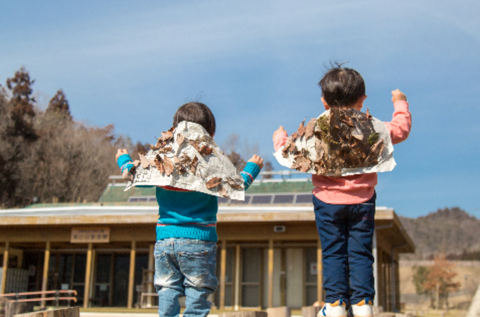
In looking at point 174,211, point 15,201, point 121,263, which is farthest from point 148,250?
point 15,201

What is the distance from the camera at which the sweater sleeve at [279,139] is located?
3.08 metres

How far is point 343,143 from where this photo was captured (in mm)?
2830

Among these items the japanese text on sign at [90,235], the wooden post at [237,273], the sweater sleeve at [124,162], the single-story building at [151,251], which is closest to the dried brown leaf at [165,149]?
the sweater sleeve at [124,162]

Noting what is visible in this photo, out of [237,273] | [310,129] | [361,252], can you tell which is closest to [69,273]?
[237,273]

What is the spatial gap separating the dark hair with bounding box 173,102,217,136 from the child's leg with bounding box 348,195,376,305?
3.69ft

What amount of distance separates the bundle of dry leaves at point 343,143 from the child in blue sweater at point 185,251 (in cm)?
57

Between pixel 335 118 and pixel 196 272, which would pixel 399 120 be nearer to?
pixel 335 118

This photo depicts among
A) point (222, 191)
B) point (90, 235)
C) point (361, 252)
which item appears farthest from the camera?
point (90, 235)

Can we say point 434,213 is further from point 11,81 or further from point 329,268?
point 329,268

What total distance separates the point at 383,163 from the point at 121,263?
16.0 meters

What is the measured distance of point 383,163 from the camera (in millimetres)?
2822

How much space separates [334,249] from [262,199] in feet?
52.4

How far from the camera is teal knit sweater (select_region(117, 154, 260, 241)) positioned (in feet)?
10.0

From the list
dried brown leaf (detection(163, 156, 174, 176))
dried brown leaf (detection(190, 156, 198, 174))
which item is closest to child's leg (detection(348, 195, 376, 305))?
dried brown leaf (detection(190, 156, 198, 174))
